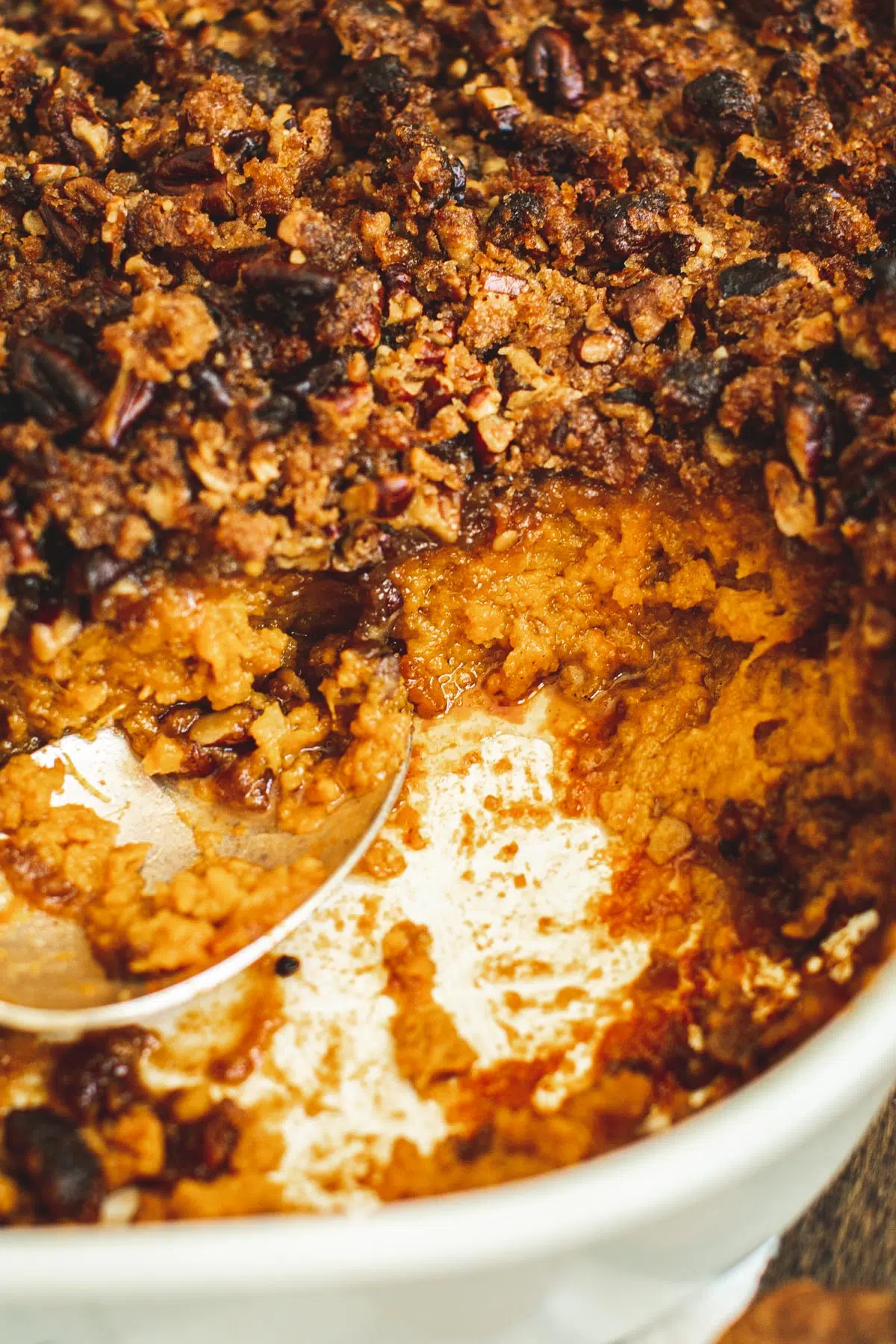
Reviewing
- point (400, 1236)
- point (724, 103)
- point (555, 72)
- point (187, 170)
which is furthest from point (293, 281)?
point (400, 1236)

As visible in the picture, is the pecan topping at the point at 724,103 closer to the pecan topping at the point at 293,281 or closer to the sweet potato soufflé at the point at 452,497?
the sweet potato soufflé at the point at 452,497

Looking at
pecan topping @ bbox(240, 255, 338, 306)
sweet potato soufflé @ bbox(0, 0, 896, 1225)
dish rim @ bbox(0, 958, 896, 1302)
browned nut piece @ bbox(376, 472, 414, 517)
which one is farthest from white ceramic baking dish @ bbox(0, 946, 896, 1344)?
pecan topping @ bbox(240, 255, 338, 306)

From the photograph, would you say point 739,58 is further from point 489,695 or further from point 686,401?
point 489,695

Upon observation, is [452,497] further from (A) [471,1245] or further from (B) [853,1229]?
(B) [853,1229]

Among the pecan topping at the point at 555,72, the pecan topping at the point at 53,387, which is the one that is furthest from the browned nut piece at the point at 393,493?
the pecan topping at the point at 555,72

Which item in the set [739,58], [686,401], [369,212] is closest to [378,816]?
[686,401]

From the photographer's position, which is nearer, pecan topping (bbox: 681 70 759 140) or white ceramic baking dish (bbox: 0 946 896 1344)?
white ceramic baking dish (bbox: 0 946 896 1344)

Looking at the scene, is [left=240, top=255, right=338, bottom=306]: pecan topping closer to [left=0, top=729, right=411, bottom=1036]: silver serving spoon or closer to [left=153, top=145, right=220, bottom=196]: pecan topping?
[left=153, top=145, right=220, bottom=196]: pecan topping
